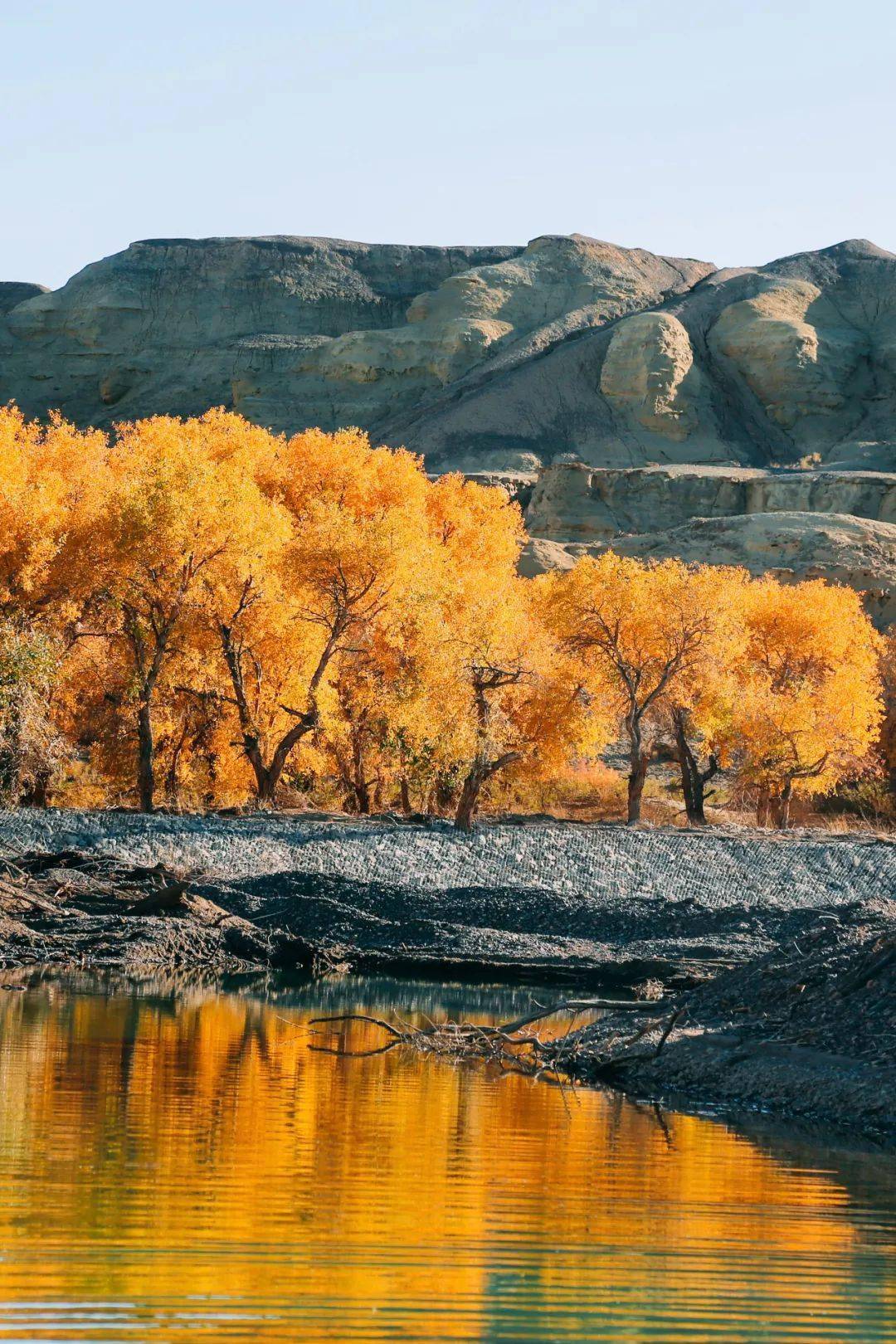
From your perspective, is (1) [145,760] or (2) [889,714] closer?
(1) [145,760]

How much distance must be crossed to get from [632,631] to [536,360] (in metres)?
106

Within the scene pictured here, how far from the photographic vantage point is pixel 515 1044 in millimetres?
15602

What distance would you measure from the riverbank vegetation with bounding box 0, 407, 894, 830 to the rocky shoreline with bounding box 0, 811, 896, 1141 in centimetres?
514

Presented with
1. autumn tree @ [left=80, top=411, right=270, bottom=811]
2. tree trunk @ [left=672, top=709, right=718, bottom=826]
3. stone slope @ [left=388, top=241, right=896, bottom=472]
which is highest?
stone slope @ [left=388, top=241, right=896, bottom=472]

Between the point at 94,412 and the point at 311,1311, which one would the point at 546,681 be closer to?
the point at 311,1311

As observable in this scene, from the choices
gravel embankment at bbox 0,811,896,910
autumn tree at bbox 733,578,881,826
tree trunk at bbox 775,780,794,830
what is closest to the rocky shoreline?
gravel embankment at bbox 0,811,896,910

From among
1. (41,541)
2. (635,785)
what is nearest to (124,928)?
(41,541)

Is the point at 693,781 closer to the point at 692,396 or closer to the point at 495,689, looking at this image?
the point at 495,689

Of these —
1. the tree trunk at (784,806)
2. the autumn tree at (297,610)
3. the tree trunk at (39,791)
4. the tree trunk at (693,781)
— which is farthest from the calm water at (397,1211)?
the tree trunk at (784,806)

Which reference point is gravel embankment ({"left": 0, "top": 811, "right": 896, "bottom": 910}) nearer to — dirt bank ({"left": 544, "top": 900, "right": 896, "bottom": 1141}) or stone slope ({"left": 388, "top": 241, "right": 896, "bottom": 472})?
dirt bank ({"left": 544, "top": 900, "right": 896, "bottom": 1141})

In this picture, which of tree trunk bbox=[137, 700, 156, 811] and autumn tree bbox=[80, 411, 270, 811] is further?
tree trunk bbox=[137, 700, 156, 811]

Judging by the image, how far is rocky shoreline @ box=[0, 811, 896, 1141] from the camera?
14680 millimetres

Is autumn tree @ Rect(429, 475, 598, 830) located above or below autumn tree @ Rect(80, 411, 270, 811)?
below

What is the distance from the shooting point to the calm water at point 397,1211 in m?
6.78
